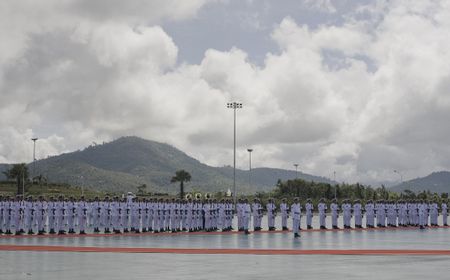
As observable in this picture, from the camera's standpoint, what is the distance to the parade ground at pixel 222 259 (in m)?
15.3

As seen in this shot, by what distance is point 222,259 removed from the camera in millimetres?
19125

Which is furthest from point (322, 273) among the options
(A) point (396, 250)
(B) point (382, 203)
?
(B) point (382, 203)

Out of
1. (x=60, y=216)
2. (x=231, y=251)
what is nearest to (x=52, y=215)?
(x=60, y=216)

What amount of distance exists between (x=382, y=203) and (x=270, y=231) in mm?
8873

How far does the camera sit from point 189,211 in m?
35.3

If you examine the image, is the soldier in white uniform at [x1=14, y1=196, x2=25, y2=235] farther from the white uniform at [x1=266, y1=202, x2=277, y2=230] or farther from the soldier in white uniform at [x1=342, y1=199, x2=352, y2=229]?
the soldier in white uniform at [x1=342, y1=199, x2=352, y2=229]

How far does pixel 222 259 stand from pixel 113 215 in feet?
49.3

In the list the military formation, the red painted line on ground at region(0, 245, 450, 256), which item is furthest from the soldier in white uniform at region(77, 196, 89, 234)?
the red painted line on ground at region(0, 245, 450, 256)

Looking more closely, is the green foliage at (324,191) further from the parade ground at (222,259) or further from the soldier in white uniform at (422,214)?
the parade ground at (222,259)

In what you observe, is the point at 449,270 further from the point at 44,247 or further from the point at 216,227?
the point at 216,227

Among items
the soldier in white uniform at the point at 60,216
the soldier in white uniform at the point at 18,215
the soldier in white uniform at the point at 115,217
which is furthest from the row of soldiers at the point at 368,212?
the soldier in white uniform at the point at 18,215

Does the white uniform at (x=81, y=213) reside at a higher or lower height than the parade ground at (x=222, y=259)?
higher

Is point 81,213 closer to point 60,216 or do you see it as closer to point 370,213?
point 60,216

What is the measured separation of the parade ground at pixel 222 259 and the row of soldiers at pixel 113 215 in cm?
522
